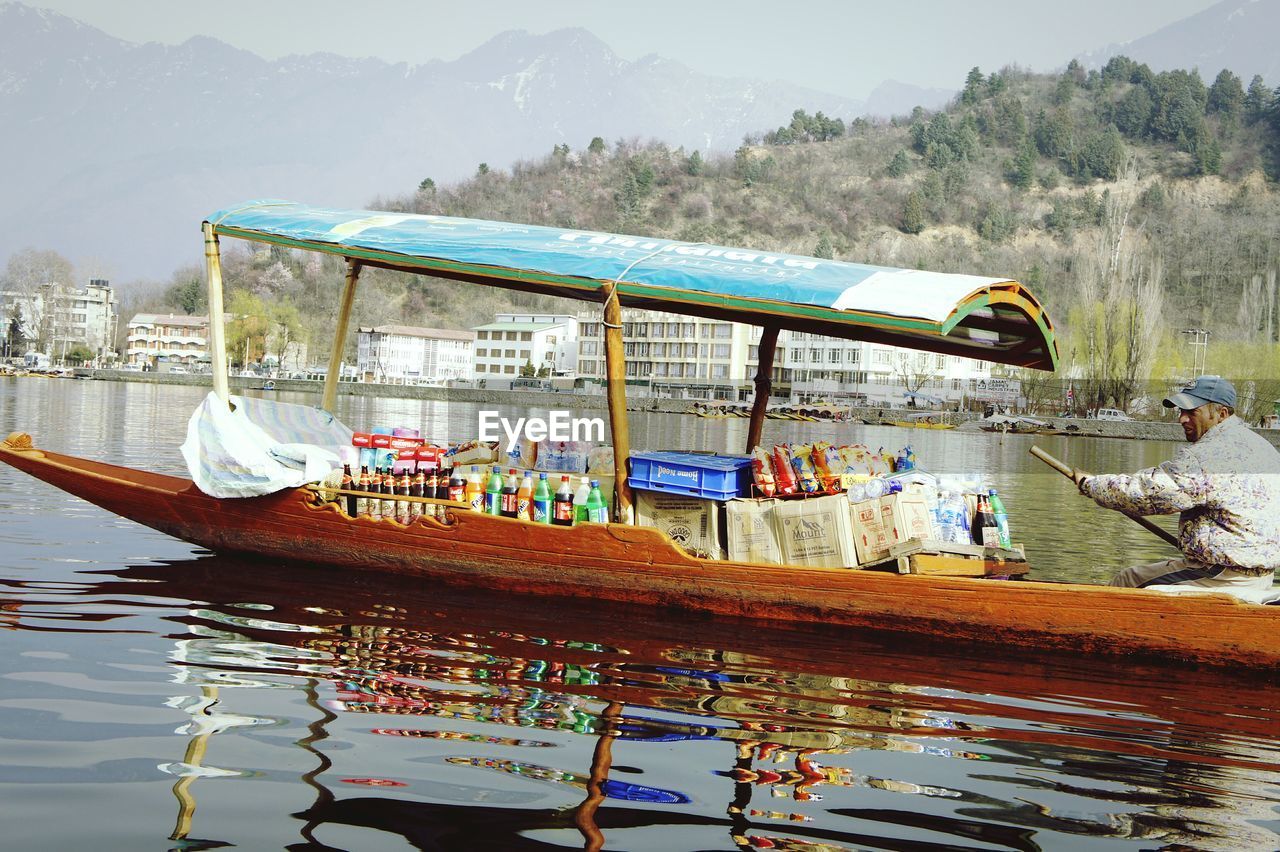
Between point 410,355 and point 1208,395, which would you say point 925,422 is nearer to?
point 410,355

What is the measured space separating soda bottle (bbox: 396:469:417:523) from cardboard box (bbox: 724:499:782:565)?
2535mm

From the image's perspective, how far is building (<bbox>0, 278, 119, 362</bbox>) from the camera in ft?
365

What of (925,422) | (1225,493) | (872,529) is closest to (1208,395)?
(1225,493)

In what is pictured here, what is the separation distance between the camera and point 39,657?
6.17m

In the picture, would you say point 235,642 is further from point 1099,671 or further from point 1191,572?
point 1191,572

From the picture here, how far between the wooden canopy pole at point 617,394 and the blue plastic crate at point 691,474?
0.09 metres

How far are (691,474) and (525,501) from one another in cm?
133

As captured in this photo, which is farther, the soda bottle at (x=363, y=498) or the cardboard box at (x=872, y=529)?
the soda bottle at (x=363, y=498)

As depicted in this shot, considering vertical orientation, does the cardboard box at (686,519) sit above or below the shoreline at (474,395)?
below

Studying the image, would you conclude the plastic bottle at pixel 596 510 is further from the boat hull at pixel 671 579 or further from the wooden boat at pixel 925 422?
the wooden boat at pixel 925 422

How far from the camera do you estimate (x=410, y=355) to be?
363ft

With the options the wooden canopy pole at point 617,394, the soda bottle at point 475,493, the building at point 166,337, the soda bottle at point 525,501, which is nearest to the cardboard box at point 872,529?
the wooden canopy pole at point 617,394

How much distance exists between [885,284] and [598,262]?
198cm

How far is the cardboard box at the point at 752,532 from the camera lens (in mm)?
7941
